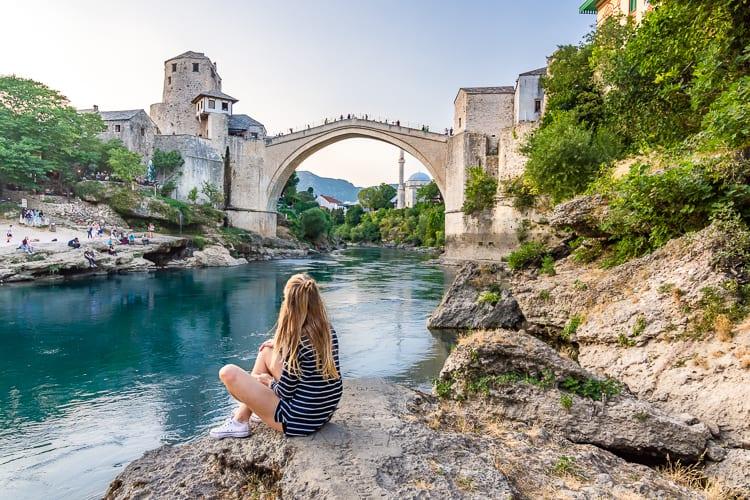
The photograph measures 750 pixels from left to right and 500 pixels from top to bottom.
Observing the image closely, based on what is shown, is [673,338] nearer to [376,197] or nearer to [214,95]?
[214,95]

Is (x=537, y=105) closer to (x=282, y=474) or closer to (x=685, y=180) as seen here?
(x=685, y=180)

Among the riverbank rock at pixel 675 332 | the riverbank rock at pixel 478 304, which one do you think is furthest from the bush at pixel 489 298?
the riverbank rock at pixel 675 332

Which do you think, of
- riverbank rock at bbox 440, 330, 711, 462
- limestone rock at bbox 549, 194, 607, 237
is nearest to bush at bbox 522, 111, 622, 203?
limestone rock at bbox 549, 194, 607, 237

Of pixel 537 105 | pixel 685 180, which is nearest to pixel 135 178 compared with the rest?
pixel 537 105

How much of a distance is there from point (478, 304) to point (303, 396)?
21.5 feet

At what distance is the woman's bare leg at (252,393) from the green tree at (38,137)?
90.7 ft

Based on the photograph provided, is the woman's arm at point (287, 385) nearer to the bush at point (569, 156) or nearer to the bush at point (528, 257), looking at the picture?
the bush at point (528, 257)

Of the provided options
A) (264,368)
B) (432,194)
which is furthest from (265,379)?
(432,194)

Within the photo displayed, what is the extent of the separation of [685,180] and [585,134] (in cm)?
1084

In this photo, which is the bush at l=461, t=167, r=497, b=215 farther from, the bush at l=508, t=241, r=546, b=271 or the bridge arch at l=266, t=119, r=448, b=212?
the bush at l=508, t=241, r=546, b=271

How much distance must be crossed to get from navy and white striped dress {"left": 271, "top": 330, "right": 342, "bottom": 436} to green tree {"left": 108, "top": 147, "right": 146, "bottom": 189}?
29520 millimetres

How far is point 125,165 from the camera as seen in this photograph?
28.2m

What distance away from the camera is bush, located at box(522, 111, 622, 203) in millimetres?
14365

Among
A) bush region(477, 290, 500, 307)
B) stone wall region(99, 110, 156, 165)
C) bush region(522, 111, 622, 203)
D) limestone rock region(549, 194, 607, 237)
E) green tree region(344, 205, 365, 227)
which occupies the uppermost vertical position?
stone wall region(99, 110, 156, 165)
